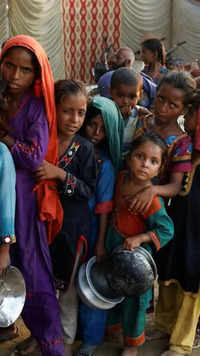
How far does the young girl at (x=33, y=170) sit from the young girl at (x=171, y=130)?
0.47 m

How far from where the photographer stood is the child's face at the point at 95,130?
90.6 inches

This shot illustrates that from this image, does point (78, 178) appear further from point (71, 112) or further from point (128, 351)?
point (128, 351)

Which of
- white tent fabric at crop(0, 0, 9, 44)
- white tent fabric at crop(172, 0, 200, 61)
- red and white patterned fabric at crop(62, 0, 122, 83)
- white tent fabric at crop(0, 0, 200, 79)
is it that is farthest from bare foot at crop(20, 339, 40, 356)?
white tent fabric at crop(172, 0, 200, 61)

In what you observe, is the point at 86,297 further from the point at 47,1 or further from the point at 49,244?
the point at 47,1

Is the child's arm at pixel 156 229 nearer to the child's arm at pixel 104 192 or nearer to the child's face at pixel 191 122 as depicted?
the child's arm at pixel 104 192

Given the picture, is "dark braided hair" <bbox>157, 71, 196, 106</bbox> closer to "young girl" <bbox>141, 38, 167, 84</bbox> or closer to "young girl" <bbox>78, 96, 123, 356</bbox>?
"young girl" <bbox>78, 96, 123, 356</bbox>

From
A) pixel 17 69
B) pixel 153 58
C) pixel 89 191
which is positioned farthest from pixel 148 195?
pixel 153 58

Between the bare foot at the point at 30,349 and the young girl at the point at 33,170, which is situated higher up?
the young girl at the point at 33,170

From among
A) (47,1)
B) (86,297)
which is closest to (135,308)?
(86,297)

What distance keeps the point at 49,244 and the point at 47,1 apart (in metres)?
9.79

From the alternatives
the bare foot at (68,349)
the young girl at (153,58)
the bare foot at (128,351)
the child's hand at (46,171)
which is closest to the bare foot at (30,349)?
the bare foot at (68,349)

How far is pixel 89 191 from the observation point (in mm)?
2209

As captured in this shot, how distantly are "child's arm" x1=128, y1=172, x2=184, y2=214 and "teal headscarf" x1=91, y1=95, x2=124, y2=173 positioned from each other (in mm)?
237

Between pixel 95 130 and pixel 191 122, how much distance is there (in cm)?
51
